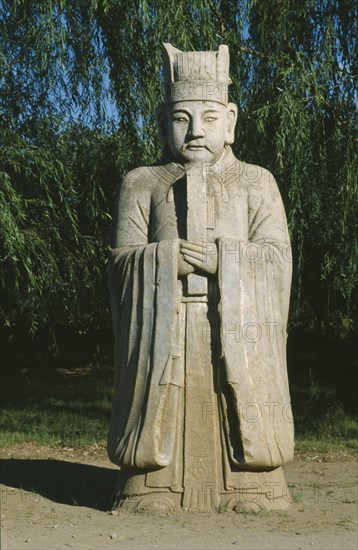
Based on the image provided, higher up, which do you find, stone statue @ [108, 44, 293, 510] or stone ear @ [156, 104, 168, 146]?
stone ear @ [156, 104, 168, 146]

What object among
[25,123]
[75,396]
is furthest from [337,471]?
[75,396]

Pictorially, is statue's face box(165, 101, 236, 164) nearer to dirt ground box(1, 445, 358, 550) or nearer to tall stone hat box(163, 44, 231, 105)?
tall stone hat box(163, 44, 231, 105)

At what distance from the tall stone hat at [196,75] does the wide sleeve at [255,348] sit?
843mm

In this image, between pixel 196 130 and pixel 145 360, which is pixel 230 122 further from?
pixel 145 360

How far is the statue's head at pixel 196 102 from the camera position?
764 centimetres

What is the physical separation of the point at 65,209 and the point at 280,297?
4.00 meters

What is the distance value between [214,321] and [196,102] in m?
1.63

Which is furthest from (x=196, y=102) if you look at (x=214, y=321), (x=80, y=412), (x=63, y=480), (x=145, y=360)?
(x=80, y=412)

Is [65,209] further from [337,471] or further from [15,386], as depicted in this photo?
[15,386]

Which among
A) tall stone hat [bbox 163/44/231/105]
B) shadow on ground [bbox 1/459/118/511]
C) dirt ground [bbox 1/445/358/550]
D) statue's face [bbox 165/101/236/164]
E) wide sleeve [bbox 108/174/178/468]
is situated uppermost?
tall stone hat [bbox 163/44/231/105]

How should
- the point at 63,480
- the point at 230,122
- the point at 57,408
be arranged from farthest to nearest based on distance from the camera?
1. the point at 57,408
2. the point at 63,480
3. the point at 230,122

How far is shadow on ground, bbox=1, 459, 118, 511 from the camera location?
8.22m

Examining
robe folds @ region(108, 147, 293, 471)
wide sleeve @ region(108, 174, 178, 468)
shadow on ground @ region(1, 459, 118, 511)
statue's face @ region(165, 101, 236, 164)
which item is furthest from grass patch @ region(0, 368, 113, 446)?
statue's face @ region(165, 101, 236, 164)

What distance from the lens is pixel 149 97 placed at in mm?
10148
